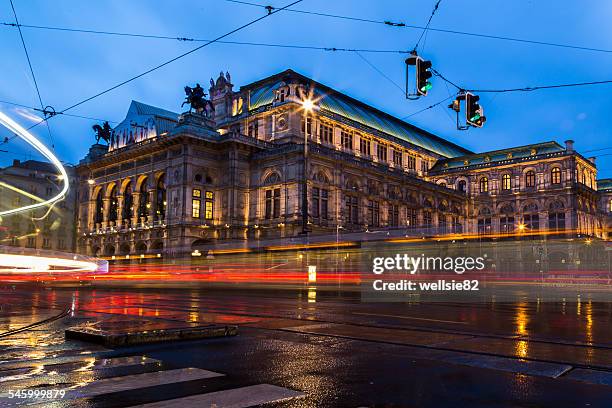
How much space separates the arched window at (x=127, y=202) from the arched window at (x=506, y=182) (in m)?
57.7

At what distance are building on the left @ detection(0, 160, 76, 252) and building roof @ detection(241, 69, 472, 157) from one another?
31158mm

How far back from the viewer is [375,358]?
7621mm

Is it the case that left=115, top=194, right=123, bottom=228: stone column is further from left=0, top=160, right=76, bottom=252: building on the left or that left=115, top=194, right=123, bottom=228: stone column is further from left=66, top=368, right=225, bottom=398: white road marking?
left=66, top=368, right=225, bottom=398: white road marking

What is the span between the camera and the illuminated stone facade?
61.4 metres

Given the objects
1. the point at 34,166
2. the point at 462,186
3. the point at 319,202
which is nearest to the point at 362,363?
the point at 319,202

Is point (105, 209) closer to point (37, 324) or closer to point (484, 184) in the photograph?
point (484, 184)

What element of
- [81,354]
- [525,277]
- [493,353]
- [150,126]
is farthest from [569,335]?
[150,126]

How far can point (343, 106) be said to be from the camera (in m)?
77.4

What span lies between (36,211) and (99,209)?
70.9 ft

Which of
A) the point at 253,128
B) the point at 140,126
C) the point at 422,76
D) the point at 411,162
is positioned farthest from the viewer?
the point at 411,162

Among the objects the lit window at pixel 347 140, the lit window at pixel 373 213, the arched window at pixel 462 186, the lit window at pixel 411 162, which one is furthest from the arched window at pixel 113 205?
the arched window at pixel 462 186

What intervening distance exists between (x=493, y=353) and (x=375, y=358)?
5.97 feet

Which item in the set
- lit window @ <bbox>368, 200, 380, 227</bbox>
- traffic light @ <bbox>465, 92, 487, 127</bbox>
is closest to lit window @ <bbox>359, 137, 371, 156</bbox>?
lit window @ <bbox>368, 200, 380, 227</bbox>

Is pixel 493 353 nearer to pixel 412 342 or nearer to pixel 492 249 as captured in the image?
pixel 412 342
